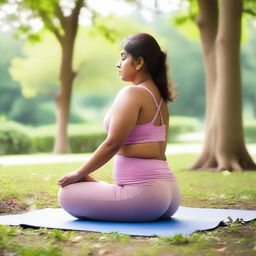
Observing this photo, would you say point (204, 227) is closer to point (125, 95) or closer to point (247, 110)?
point (125, 95)

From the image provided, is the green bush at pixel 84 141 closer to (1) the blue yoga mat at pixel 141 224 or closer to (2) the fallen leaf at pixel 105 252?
(1) the blue yoga mat at pixel 141 224

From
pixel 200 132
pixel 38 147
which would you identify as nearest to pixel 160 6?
pixel 38 147

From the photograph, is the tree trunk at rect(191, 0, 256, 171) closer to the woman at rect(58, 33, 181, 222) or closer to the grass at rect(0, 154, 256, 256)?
the grass at rect(0, 154, 256, 256)

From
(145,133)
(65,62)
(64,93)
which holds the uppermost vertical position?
(65,62)

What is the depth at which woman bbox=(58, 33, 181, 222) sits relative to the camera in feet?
15.4

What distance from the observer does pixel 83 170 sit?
473 cm

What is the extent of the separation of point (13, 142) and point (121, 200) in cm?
1582

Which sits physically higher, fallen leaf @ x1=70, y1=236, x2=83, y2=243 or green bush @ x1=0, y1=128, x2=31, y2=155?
fallen leaf @ x1=70, y1=236, x2=83, y2=243

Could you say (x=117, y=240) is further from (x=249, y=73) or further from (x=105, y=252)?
(x=249, y=73)

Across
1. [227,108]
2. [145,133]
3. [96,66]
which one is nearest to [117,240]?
[145,133]

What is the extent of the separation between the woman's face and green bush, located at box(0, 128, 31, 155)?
50.1ft

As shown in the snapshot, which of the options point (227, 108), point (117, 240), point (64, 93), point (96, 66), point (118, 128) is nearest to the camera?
point (117, 240)

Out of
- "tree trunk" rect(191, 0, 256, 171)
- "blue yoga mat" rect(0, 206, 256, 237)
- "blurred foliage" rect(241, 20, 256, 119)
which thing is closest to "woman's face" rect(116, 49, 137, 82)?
"blue yoga mat" rect(0, 206, 256, 237)

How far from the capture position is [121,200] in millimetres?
4738
